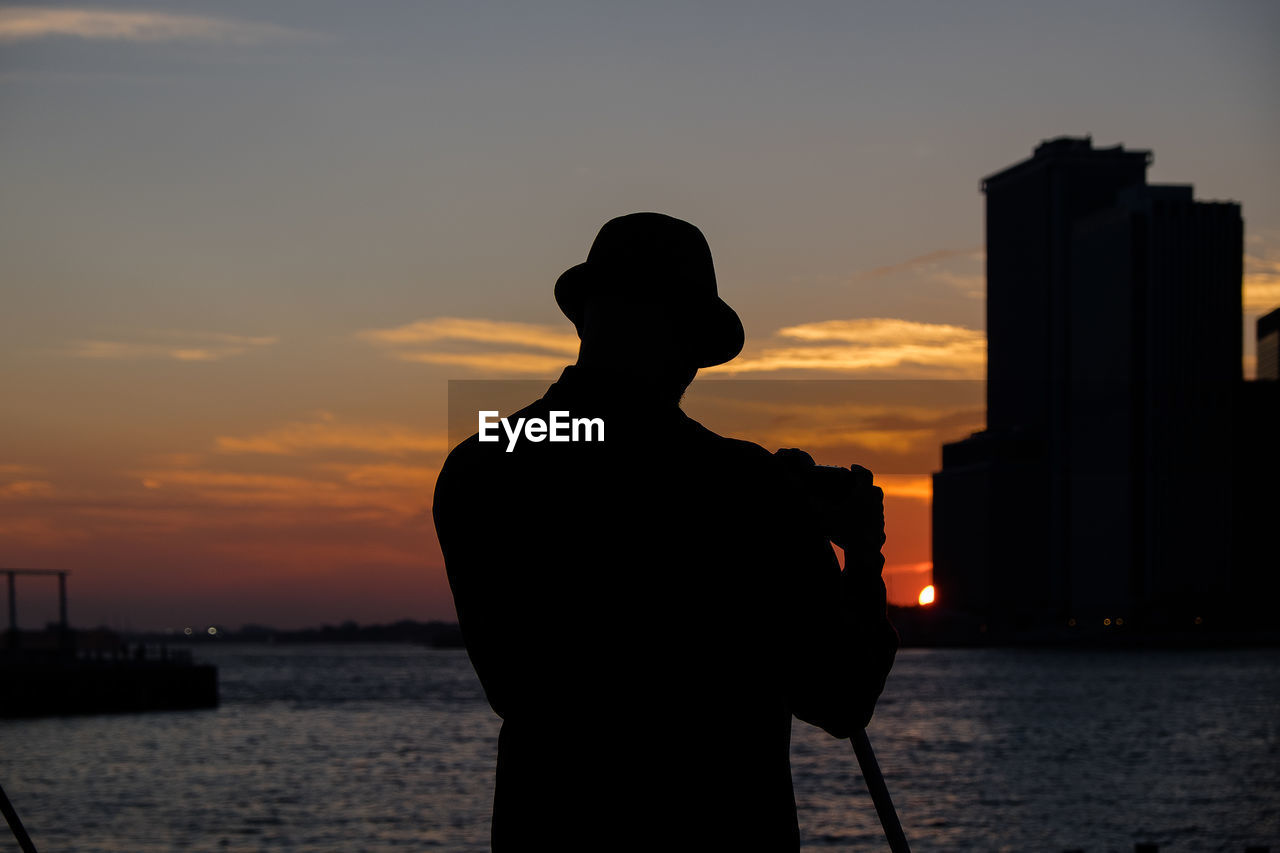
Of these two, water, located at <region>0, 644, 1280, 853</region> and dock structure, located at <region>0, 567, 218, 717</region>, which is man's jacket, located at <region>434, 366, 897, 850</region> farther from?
dock structure, located at <region>0, 567, 218, 717</region>

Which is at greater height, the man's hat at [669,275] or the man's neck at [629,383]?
the man's hat at [669,275]

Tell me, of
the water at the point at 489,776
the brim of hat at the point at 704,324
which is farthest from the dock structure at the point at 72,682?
the brim of hat at the point at 704,324

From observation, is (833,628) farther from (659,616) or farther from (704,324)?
(704,324)

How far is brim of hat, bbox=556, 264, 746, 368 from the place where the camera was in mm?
2207

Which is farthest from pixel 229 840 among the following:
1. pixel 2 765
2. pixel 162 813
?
pixel 2 765

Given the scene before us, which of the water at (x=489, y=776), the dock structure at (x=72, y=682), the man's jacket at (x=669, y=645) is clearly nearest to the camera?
the man's jacket at (x=669, y=645)

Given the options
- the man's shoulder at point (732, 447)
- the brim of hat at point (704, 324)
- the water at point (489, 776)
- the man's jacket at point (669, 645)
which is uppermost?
the brim of hat at point (704, 324)

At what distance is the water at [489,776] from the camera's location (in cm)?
4434

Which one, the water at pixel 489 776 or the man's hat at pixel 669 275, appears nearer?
the man's hat at pixel 669 275

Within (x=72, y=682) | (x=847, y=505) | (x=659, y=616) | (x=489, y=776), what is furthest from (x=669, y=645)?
(x=72, y=682)

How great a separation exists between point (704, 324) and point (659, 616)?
1.61ft

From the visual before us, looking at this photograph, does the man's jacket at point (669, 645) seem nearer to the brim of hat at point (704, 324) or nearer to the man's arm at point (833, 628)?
the man's arm at point (833, 628)

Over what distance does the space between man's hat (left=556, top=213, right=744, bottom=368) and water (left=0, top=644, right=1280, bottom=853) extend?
131ft

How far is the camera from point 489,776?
59.2 metres
